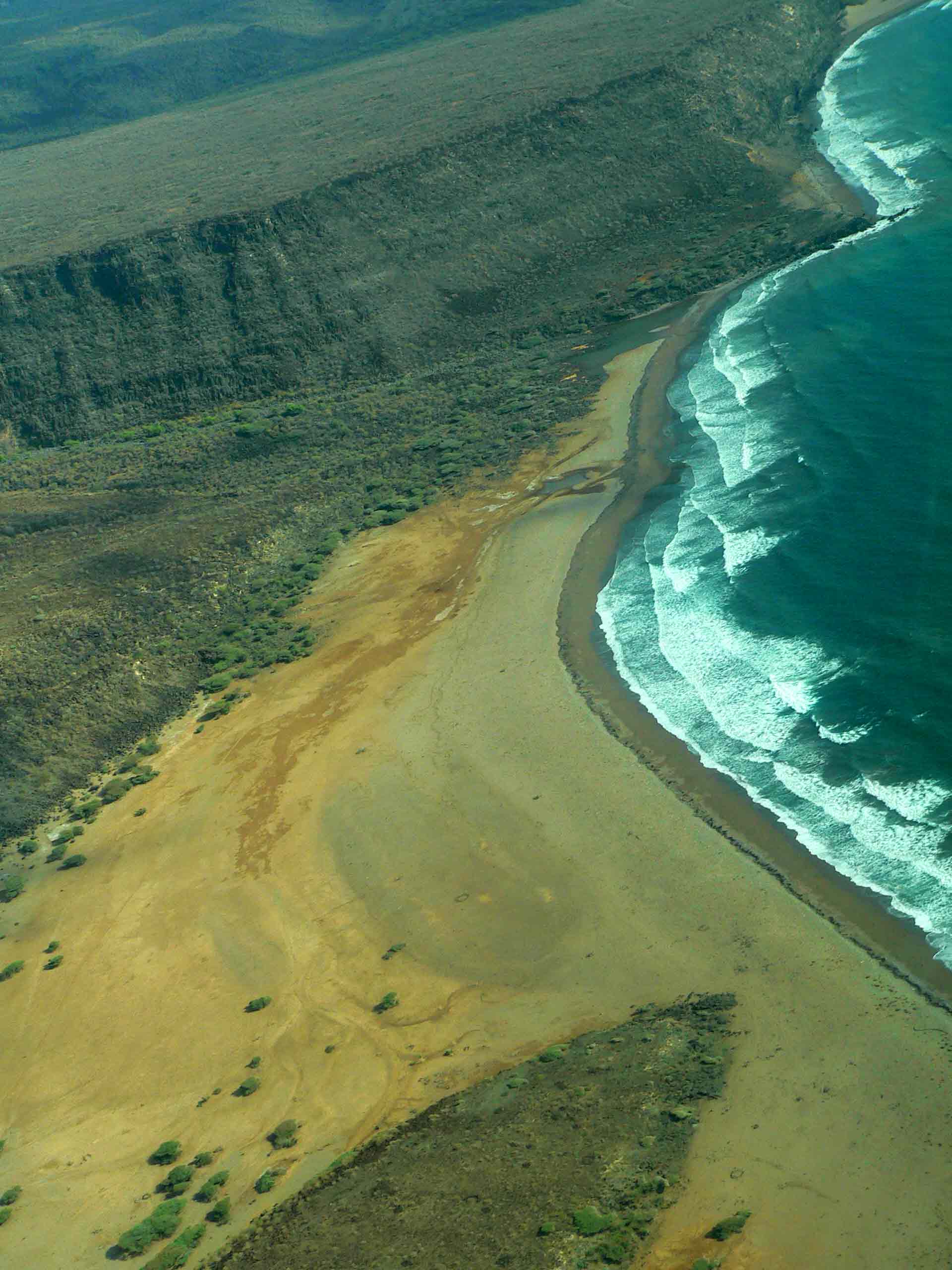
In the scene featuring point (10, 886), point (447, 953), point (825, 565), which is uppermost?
point (825, 565)

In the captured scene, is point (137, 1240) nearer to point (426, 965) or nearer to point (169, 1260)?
point (169, 1260)

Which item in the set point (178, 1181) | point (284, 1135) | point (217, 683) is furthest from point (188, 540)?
point (178, 1181)

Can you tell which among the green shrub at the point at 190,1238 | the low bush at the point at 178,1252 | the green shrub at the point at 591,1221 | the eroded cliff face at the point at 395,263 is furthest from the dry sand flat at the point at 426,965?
the eroded cliff face at the point at 395,263

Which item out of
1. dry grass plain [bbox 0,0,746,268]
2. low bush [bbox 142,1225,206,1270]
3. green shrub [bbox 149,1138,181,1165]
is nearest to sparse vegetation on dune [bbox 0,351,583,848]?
green shrub [bbox 149,1138,181,1165]

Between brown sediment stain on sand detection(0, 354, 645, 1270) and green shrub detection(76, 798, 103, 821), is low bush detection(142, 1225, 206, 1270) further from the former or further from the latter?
Result: green shrub detection(76, 798, 103, 821)

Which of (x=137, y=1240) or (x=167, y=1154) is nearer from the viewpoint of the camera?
(x=137, y=1240)

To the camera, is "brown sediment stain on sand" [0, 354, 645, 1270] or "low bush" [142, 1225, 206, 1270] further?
"brown sediment stain on sand" [0, 354, 645, 1270]

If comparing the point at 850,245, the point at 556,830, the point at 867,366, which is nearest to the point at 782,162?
the point at 850,245
